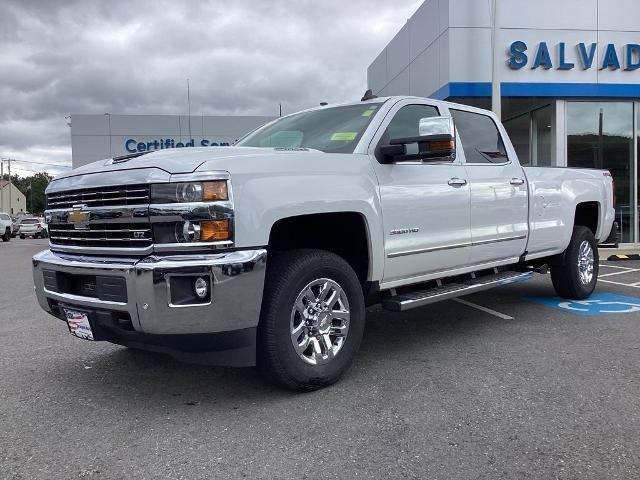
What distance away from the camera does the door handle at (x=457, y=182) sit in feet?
15.9

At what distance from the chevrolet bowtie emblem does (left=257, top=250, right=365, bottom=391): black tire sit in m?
1.21

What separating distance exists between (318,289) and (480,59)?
10.9 meters

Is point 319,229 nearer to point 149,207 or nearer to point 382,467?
point 149,207

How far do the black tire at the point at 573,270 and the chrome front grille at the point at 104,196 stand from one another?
521cm

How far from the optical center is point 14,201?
10306cm

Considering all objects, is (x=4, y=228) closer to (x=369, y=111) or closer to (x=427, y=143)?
(x=369, y=111)

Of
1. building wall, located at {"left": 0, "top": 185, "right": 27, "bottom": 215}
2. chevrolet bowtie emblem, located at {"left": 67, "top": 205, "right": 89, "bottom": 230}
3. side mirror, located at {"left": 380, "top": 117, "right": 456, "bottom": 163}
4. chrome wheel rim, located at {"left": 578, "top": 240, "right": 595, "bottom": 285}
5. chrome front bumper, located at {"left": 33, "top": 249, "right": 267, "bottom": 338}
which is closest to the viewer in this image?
chrome front bumper, located at {"left": 33, "top": 249, "right": 267, "bottom": 338}

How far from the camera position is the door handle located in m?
4.84

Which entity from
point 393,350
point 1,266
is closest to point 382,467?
point 393,350

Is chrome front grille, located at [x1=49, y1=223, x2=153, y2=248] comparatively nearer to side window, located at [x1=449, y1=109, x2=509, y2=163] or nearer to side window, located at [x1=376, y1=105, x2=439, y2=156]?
side window, located at [x1=376, y1=105, x2=439, y2=156]

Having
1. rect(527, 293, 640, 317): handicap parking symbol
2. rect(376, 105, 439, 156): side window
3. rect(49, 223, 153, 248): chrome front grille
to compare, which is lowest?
rect(527, 293, 640, 317): handicap parking symbol

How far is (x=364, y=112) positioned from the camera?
4.67 metres

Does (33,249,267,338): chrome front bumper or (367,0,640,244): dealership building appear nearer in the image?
(33,249,267,338): chrome front bumper

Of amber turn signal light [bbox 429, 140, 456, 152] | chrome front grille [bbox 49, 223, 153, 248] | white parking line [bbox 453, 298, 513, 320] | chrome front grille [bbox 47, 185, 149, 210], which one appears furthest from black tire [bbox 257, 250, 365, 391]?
white parking line [bbox 453, 298, 513, 320]
